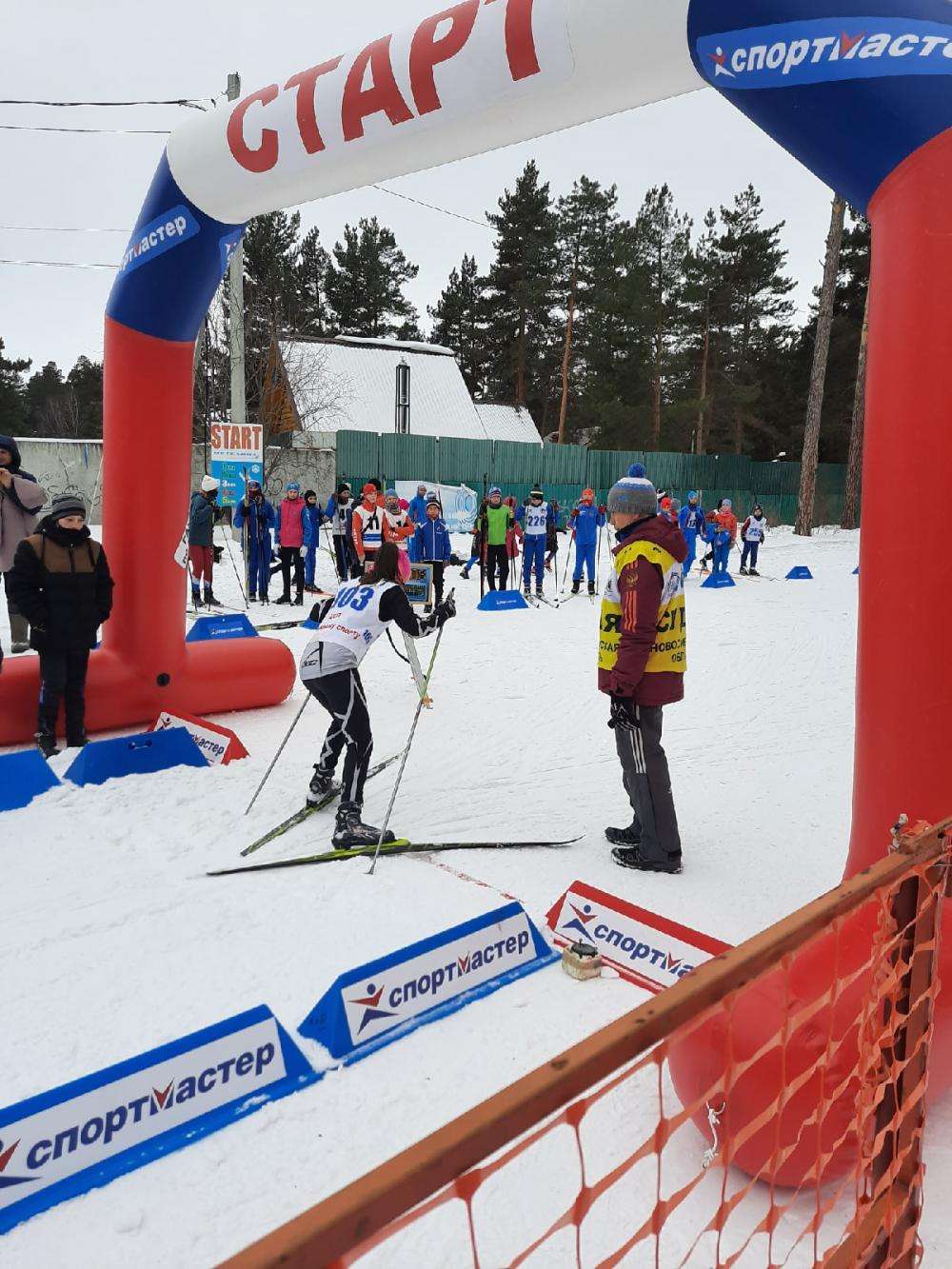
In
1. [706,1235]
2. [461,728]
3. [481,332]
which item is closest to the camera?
[706,1235]

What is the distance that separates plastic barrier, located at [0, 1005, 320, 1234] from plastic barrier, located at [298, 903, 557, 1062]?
0.59ft

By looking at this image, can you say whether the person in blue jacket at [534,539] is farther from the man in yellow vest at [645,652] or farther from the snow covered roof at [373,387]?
the snow covered roof at [373,387]

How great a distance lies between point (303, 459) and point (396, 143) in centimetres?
2281

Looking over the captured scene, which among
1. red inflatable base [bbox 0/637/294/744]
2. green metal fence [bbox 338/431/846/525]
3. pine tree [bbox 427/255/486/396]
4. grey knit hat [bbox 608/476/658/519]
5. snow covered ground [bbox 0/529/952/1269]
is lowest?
snow covered ground [bbox 0/529/952/1269]

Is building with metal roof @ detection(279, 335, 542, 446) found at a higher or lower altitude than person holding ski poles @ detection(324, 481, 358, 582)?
higher

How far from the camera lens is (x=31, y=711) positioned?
5.79 meters

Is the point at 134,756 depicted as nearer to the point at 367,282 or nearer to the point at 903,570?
the point at 903,570

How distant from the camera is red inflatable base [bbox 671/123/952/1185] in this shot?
258 centimetres

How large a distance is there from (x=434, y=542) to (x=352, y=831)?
8275 mm

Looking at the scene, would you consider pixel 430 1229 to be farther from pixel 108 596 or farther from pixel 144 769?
pixel 108 596

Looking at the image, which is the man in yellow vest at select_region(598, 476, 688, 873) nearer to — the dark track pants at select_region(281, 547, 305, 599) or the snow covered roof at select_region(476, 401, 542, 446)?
the dark track pants at select_region(281, 547, 305, 599)

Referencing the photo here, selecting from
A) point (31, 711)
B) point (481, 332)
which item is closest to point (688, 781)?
point (31, 711)

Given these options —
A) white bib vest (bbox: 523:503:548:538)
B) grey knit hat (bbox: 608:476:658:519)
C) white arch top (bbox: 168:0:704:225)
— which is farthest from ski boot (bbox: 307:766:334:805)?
white bib vest (bbox: 523:503:548:538)

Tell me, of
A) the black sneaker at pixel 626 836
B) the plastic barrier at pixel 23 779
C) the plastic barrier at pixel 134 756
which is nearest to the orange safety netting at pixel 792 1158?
the black sneaker at pixel 626 836
